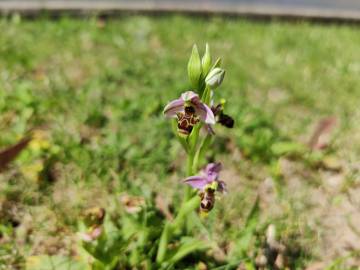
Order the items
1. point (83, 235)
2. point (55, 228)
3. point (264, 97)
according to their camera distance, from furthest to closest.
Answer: point (264, 97), point (55, 228), point (83, 235)

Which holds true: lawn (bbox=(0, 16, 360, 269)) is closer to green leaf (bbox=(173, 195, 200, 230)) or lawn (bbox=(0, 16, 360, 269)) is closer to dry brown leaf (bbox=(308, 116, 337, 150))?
dry brown leaf (bbox=(308, 116, 337, 150))

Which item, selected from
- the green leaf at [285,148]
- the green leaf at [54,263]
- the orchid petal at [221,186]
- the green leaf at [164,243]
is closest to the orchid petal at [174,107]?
the orchid petal at [221,186]

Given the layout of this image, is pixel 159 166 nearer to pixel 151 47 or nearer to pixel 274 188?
pixel 274 188

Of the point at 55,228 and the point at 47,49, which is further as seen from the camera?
the point at 47,49

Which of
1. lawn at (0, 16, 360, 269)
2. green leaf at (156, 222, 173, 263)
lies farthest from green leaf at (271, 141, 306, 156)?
green leaf at (156, 222, 173, 263)

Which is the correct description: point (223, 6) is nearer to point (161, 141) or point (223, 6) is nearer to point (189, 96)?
point (161, 141)

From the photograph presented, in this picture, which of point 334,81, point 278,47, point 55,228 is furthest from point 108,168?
point 278,47

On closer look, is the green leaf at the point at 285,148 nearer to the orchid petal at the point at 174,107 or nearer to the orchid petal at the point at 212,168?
the orchid petal at the point at 212,168
